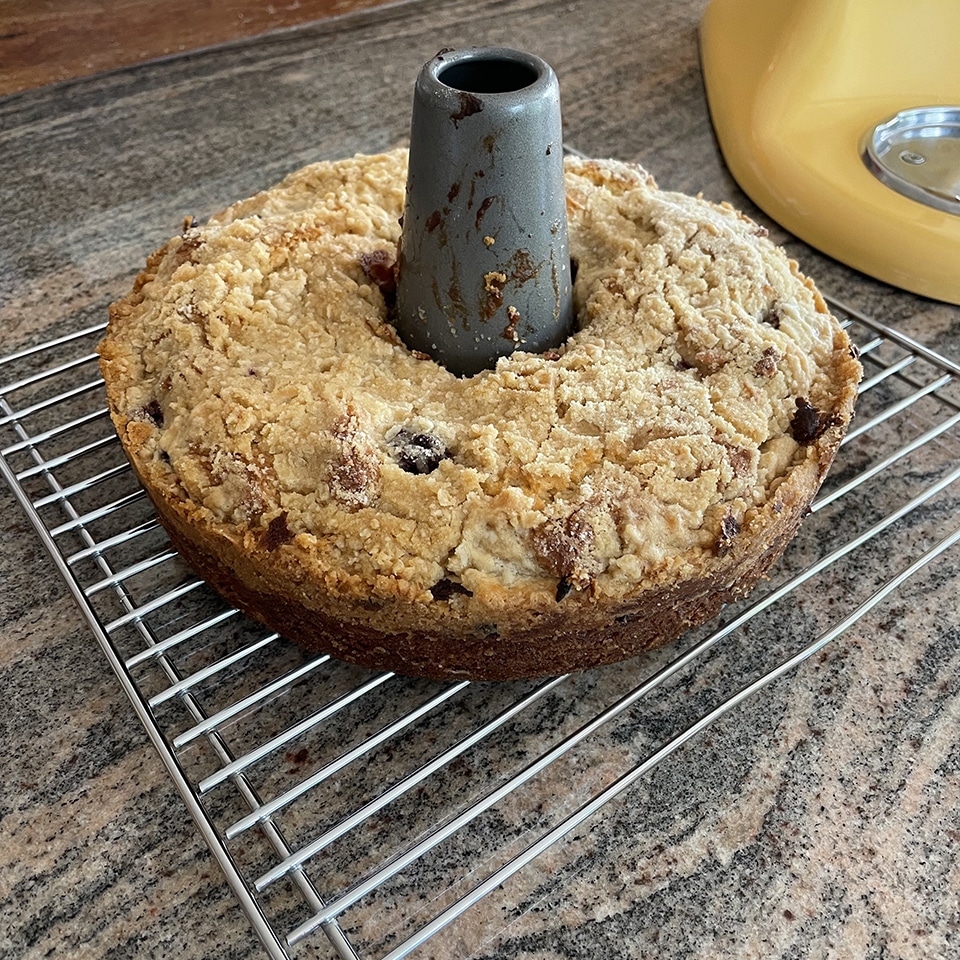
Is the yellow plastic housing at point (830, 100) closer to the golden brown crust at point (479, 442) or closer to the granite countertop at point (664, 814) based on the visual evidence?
the granite countertop at point (664, 814)

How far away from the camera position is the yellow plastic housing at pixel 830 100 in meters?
1.71

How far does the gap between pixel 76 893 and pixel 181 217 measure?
1.24m

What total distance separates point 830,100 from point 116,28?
1.61 meters

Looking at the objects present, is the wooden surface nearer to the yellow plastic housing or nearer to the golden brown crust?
the yellow plastic housing

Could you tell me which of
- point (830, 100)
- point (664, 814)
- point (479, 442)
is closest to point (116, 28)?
point (830, 100)

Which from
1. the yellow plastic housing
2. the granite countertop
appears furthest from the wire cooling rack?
the yellow plastic housing

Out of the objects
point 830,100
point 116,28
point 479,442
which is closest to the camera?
point 479,442

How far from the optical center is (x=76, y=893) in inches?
35.8

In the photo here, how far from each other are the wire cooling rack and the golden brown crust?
0.23ft

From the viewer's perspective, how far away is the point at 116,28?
225 centimetres

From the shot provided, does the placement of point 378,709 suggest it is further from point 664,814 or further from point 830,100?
point 830,100

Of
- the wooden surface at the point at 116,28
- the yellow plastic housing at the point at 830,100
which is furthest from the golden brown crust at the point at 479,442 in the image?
the wooden surface at the point at 116,28

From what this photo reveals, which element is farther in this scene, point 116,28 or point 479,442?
point 116,28

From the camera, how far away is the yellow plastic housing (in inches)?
67.4
